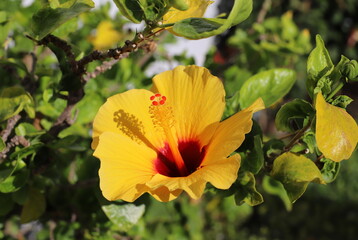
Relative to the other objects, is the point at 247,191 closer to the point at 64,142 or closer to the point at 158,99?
the point at 158,99

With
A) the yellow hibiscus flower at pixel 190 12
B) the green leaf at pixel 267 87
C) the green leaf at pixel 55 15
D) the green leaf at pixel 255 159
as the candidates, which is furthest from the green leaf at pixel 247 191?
the green leaf at pixel 55 15

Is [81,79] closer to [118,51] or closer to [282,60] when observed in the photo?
[118,51]

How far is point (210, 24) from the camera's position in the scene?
73 cm

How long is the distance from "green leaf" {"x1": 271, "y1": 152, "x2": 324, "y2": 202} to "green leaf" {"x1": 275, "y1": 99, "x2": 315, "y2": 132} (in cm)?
7

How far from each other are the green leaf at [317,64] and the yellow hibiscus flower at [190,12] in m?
0.22

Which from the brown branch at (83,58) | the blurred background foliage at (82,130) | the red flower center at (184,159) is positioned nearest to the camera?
the brown branch at (83,58)

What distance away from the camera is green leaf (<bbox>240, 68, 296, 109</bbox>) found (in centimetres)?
108

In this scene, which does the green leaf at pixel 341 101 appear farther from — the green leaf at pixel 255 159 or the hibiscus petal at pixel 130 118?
the hibiscus petal at pixel 130 118

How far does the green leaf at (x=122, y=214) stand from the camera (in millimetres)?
1029

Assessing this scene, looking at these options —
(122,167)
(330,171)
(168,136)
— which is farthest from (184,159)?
(330,171)

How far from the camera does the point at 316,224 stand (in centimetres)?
554

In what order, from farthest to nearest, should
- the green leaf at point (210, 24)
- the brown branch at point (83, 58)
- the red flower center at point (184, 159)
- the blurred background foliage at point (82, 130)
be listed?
the blurred background foliage at point (82, 130) → the red flower center at point (184, 159) → the brown branch at point (83, 58) → the green leaf at point (210, 24)

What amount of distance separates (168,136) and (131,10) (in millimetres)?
298

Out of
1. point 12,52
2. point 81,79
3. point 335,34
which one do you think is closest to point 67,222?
point 81,79
